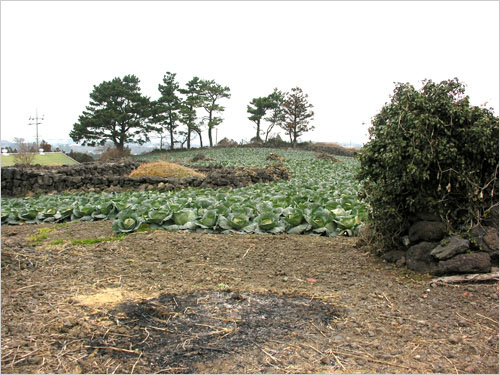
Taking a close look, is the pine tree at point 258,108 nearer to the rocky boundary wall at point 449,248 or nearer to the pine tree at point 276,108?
the pine tree at point 276,108

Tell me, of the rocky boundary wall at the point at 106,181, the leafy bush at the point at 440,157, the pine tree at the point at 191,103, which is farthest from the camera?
the pine tree at the point at 191,103

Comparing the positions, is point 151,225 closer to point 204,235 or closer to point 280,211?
point 204,235

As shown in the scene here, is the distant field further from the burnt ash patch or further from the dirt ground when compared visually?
the burnt ash patch

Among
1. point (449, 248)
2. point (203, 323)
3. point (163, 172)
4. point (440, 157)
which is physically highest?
point (440, 157)

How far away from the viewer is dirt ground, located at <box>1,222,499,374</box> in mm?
2270

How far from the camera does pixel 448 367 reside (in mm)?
2221

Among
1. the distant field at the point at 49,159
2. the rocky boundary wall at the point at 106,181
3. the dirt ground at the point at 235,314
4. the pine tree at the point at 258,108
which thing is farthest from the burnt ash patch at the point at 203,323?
the pine tree at the point at 258,108

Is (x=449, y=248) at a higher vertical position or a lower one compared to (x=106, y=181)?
lower

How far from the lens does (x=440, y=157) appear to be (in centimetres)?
351

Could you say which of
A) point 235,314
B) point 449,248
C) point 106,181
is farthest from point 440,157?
point 106,181

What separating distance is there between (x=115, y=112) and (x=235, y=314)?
117 feet

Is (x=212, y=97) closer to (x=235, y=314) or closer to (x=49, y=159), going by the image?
(x=49, y=159)

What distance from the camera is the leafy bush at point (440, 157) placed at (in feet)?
11.5

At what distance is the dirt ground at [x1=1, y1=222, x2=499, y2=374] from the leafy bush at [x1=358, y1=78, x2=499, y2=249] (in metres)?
0.69
